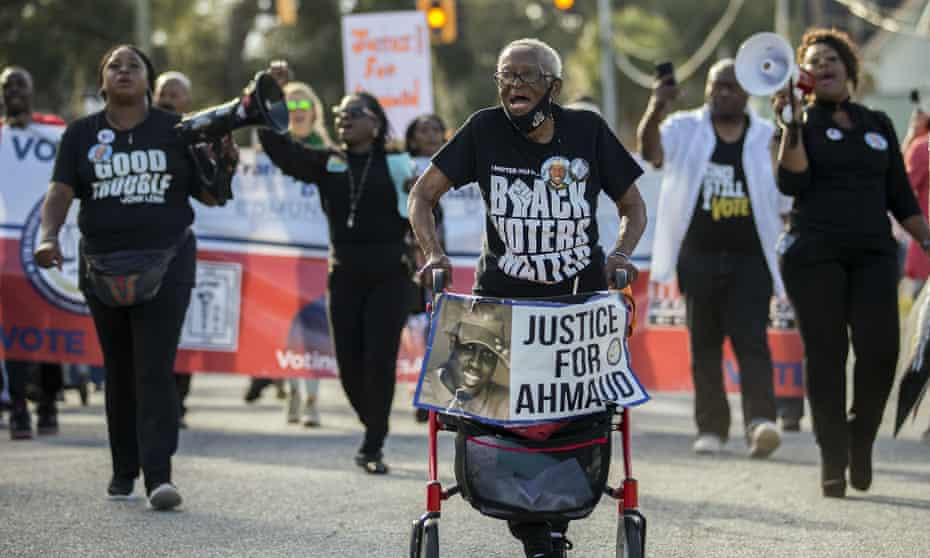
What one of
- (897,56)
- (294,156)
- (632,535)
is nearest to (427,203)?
(632,535)

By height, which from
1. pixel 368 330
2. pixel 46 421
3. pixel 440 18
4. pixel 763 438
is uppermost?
pixel 440 18

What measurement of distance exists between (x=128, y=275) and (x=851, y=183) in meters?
3.35

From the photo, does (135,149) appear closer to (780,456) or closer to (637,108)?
(780,456)

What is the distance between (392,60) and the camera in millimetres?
15492

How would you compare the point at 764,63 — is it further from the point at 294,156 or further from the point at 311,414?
the point at 311,414

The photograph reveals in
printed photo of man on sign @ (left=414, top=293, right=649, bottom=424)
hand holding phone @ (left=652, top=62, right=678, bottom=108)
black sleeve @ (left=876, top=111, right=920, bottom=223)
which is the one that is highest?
hand holding phone @ (left=652, top=62, right=678, bottom=108)

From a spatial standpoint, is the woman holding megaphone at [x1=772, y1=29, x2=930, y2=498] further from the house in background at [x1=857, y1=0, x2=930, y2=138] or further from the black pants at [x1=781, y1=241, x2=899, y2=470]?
the house in background at [x1=857, y1=0, x2=930, y2=138]

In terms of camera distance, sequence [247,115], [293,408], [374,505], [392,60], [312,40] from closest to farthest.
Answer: [247,115]
[374,505]
[293,408]
[392,60]
[312,40]

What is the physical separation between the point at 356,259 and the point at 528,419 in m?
4.06

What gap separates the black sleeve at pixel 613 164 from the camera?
610 cm

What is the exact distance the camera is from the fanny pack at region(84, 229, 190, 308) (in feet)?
25.9

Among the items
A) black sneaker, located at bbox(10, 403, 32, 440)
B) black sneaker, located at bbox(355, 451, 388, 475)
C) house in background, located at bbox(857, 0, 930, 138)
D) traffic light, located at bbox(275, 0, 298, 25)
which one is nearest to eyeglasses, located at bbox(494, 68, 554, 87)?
black sneaker, located at bbox(355, 451, 388, 475)

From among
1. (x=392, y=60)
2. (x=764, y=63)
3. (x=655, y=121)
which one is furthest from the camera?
(x=392, y=60)

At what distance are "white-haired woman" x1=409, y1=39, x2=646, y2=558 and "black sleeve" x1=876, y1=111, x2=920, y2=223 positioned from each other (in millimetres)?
2706
